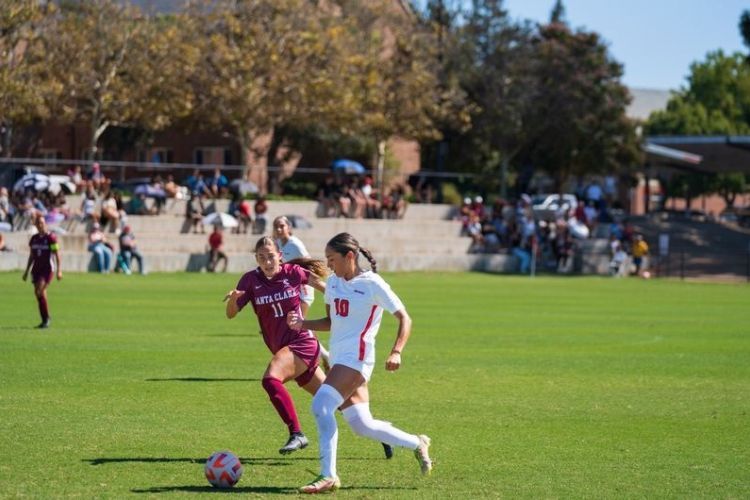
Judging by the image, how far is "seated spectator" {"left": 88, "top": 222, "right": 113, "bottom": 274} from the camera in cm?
3985

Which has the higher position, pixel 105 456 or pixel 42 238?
pixel 42 238

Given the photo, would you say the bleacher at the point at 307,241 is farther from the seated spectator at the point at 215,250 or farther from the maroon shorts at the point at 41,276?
the maroon shorts at the point at 41,276

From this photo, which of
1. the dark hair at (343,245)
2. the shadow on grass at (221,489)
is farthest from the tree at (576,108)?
the shadow on grass at (221,489)

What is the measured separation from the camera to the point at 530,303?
112 feet

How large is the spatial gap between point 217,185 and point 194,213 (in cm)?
305

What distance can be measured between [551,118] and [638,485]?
60002 millimetres

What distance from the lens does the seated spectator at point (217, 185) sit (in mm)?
48678

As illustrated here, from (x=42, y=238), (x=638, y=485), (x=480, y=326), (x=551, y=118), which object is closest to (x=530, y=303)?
(x=480, y=326)

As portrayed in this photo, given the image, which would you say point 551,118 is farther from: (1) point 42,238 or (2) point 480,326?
(1) point 42,238

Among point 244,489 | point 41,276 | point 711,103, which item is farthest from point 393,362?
point 711,103

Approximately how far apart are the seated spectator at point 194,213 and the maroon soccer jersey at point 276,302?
3516 centimetres

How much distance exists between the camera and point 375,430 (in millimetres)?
9539

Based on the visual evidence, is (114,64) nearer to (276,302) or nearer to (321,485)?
(276,302)

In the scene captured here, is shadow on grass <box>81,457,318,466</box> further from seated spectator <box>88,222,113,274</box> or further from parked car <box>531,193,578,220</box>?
parked car <box>531,193,578,220</box>
